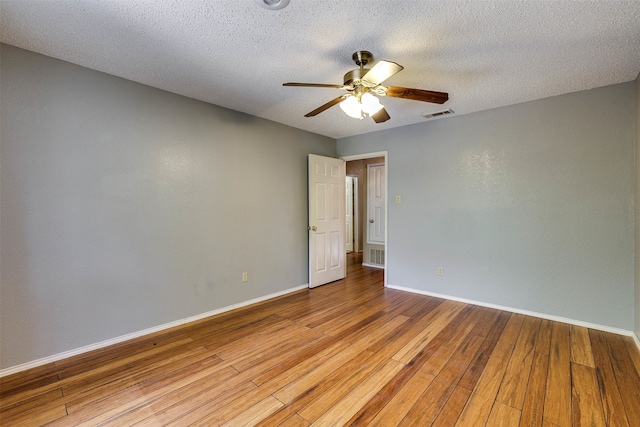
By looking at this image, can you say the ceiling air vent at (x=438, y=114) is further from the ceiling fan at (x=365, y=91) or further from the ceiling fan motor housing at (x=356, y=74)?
the ceiling fan motor housing at (x=356, y=74)

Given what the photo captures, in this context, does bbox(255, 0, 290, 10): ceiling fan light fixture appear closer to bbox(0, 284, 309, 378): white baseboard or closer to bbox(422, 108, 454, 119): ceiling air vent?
bbox(422, 108, 454, 119): ceiling air vent

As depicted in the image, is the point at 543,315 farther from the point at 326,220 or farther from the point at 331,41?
the point at 331,41

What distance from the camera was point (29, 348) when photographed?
6.95 ft

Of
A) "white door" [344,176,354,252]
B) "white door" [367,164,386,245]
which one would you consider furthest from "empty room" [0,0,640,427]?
"white door" [344,176,354,252]

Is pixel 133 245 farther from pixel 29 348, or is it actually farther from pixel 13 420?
pixel 13 420

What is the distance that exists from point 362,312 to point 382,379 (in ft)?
4.09

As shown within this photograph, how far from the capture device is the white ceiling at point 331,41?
5.42ft

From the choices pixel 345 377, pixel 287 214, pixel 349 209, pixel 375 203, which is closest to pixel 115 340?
pixel 345 377

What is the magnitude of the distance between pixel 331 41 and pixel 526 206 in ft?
9.11

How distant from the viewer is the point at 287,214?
13.1 feet

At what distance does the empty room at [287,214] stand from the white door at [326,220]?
0.49 m

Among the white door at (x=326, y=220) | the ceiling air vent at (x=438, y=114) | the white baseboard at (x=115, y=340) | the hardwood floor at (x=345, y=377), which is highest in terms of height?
the ceiling air vent at (x=438, y=114)

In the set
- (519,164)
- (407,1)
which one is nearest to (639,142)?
(519,164)

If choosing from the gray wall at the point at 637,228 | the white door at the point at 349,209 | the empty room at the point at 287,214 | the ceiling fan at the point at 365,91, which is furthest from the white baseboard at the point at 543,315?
the white door at the point at 349,209
